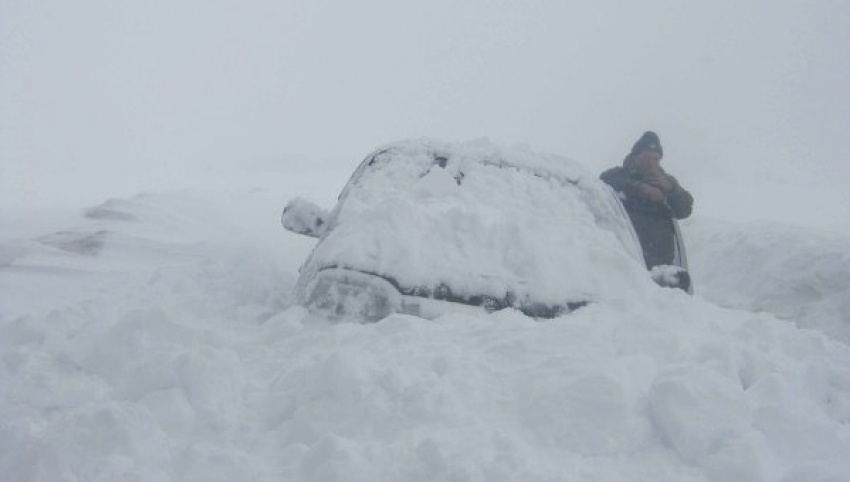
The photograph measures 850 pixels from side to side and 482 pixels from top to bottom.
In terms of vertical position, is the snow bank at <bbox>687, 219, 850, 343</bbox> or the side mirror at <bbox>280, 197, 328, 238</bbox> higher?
the side mirror at <bbox>280, 197, 328, 238</bbox>

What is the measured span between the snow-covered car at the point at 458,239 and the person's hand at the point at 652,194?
Result: 5.36 feet

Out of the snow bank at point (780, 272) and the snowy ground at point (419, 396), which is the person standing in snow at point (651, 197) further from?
the snowy ground at point (419, 396)

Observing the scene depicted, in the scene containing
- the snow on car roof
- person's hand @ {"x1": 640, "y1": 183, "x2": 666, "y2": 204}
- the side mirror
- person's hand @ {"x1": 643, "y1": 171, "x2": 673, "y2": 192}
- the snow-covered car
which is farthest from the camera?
person's hand @ {"x1": 643, "y1": 171, "x2": 673, "y2": 192}

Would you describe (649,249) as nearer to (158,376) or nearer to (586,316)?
(586,316)

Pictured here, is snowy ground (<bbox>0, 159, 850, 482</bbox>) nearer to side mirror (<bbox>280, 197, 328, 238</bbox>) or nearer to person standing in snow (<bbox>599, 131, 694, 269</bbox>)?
side mirror (<bbox>280, 197, 328, 238</bbox>)

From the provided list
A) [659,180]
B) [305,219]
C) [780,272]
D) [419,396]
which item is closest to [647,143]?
[659,180]

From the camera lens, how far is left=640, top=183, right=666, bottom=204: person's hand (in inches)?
249

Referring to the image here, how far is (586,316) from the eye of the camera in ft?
11.0

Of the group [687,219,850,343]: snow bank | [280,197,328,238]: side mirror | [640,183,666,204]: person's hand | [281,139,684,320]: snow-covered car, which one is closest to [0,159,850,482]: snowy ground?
[281,139,684,320]: snow-covered car

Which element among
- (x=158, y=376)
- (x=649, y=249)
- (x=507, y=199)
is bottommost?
(x=649, y=249)

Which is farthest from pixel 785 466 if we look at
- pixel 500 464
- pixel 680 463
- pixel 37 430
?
pixel 37 430

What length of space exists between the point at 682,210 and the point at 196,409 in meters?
5.23

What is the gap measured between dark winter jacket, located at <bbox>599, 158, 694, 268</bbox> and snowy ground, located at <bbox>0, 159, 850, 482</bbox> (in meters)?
2.26

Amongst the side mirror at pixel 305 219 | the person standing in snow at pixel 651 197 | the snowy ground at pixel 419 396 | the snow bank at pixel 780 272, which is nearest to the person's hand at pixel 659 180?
the person standing in snow at pixel 651 197
